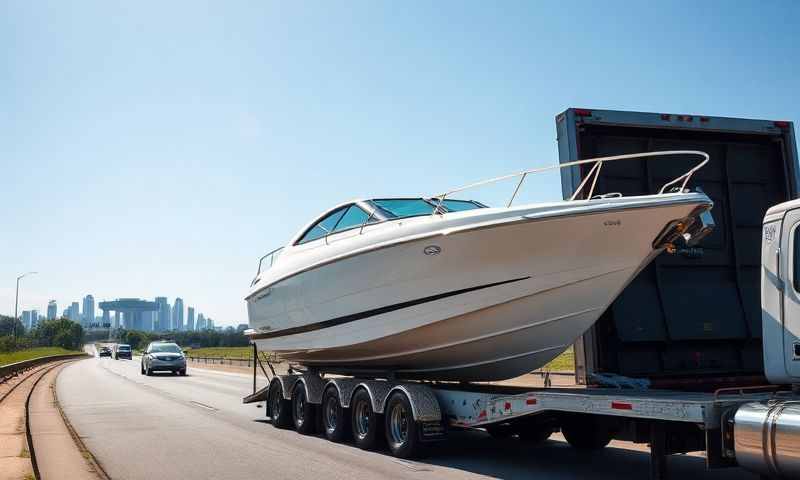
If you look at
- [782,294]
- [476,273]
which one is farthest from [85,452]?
[782,294]

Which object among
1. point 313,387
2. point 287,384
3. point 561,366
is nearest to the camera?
point 313,387

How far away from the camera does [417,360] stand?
8.91 meters

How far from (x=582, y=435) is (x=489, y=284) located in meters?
2.31

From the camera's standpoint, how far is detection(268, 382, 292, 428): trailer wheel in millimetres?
11531

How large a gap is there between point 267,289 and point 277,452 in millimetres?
3414

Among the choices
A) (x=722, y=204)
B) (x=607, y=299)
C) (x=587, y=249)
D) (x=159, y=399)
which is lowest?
(x=159, y=399)

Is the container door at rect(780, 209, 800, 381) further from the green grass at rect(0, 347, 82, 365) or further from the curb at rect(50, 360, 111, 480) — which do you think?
the green grass at rect(0, 347, 82, 365)

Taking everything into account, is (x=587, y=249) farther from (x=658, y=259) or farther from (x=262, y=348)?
(x=262, y=348)

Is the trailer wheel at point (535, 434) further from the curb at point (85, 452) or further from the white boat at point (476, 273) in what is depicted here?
the curb at point (85, 452)

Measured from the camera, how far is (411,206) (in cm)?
913

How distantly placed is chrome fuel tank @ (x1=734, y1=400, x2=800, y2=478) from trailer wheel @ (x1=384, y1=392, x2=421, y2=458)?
3.82 meters

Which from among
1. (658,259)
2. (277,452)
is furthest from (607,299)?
(277,452)

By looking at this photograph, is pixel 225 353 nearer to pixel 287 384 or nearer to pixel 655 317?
pixel 287 384

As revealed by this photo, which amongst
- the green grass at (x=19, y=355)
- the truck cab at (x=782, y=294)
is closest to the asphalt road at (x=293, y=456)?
the truck cab at (x=782, y=294)
